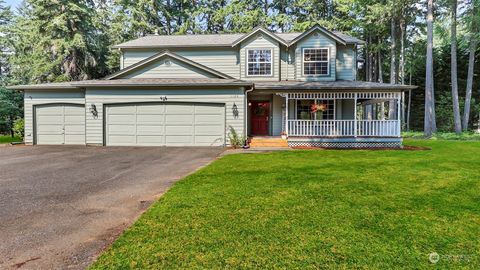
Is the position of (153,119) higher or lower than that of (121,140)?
higher

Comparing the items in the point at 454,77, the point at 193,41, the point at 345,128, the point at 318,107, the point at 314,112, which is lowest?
the point at 345,128

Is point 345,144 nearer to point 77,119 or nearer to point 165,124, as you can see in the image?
point 165,124

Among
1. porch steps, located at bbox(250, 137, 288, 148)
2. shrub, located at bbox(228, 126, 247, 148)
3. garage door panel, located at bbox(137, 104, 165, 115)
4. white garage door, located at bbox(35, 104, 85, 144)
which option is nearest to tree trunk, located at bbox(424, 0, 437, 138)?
porch steps, located at bbox(250, 137, 288, 148)

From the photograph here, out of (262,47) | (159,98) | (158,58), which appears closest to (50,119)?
(159,98)

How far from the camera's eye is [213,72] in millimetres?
15016

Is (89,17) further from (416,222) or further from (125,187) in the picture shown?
(416,222)

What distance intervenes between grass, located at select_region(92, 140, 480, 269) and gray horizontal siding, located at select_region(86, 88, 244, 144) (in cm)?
734

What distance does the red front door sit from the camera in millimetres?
16406

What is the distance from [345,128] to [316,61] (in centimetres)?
451

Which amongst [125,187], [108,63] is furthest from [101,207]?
[108,63]

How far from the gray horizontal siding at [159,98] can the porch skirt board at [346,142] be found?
303 cm

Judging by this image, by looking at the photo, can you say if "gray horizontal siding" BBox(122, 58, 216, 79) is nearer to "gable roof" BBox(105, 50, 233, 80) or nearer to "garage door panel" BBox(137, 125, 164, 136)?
"gable roof" BBox(105, 50, 233, 80)

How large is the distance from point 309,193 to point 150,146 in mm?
10600

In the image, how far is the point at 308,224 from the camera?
3.96m
